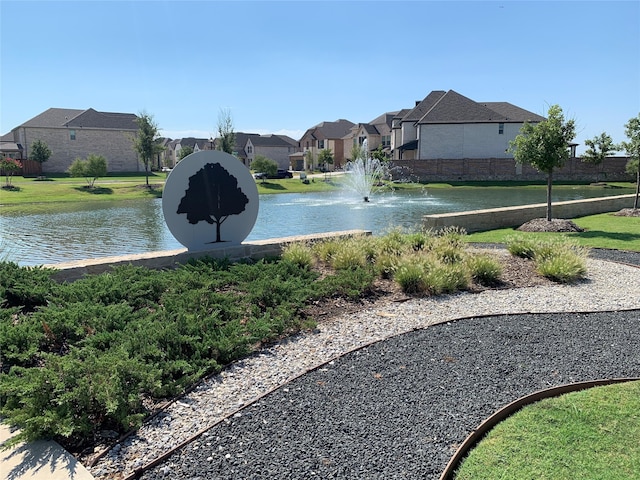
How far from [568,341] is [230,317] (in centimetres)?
381

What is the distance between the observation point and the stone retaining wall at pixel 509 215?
14.0m

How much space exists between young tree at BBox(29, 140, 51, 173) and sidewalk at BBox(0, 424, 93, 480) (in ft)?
199

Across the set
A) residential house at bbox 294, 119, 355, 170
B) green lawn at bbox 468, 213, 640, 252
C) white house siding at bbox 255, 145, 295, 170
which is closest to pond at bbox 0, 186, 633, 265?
green lawn at bbox 468, 213, 640, 252

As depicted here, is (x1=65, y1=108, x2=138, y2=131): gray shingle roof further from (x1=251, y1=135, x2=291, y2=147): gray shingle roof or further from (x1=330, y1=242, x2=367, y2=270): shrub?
(x1=330, y1=242, x2=367, y2=270): shrub

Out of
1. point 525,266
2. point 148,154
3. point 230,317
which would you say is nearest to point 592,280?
point 525,266

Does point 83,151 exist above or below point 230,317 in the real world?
A: above

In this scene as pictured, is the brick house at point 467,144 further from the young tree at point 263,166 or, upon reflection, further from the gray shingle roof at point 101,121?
the gray shingle roof at point 101,121

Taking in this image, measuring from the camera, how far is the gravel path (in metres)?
3.28

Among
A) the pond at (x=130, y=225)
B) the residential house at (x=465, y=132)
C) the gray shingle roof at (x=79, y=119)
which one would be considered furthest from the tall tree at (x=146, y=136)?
the residential house at (x=465, y=132)

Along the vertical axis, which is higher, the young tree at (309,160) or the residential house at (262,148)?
the residential house at (262,148)

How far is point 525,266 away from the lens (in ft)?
28.8

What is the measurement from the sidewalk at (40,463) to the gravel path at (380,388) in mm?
180

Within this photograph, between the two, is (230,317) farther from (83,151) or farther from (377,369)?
(83,151)

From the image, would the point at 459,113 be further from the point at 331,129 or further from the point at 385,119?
the point at 331,129
